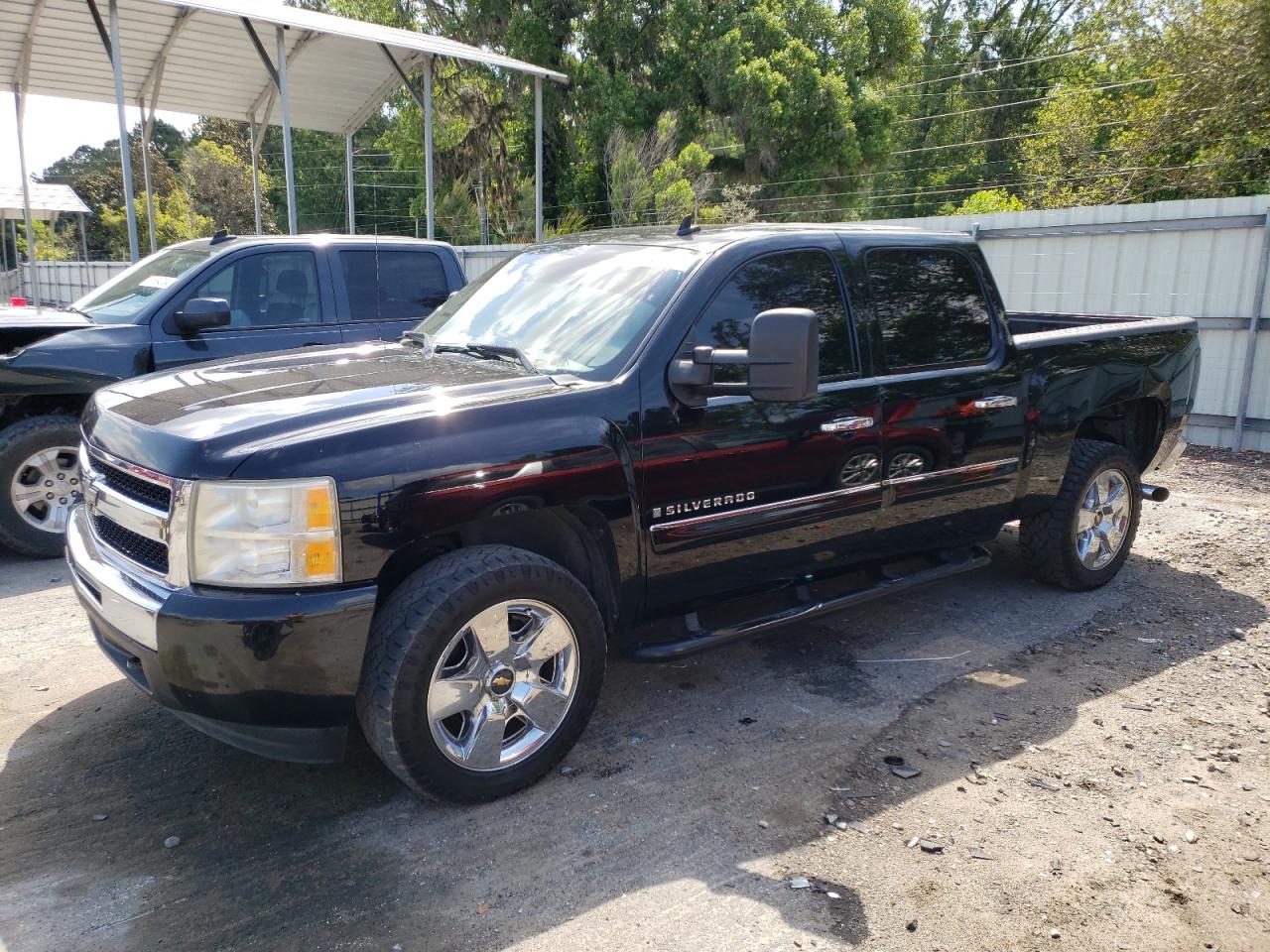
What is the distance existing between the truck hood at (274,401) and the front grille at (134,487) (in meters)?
0.07

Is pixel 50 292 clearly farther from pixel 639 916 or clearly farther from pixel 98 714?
pixel 639 916

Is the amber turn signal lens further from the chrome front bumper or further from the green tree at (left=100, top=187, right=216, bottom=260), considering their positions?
the green tree at (left=100, top=187, right=216, bottom=260)

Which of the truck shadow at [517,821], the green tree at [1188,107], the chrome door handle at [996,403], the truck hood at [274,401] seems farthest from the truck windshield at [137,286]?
the green tree at [1188,107]

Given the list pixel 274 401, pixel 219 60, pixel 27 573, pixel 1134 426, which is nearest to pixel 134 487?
pixel 274 401

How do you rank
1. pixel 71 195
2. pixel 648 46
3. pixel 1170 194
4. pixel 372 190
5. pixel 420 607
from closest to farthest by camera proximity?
pixel 420 607, pixel 1170 194, pixel 648 46, pixel 71 195, pixel 372 190

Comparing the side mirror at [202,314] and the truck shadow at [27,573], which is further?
the side mirror at [202,314]

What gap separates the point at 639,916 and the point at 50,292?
27.8 metres

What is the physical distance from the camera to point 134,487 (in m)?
3.22

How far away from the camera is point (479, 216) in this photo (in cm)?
2567

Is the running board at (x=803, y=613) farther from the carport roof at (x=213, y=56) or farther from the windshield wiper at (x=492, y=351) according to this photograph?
the carport roof at (x=213, y=56)

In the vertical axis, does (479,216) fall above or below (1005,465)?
above

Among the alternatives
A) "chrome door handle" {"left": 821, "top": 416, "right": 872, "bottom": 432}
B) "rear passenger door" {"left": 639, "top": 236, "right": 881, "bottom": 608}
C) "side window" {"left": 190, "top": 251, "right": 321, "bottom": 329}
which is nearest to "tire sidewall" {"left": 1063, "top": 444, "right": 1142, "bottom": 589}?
"rear passenger door" {"left": 639, "top": 236, "right": 881, "bottom": 608}

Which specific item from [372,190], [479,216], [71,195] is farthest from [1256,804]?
[372,190]

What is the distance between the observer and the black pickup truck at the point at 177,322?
19.8 feet
